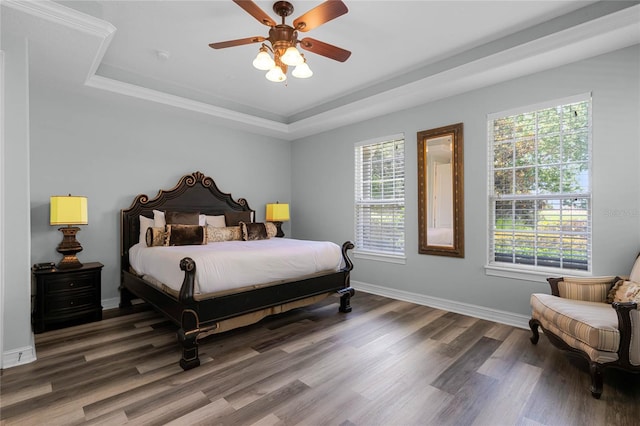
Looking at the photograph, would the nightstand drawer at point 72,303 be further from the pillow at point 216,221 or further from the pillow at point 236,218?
the pillow at point 236,218

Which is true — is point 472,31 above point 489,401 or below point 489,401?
above

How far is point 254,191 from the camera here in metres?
5.55

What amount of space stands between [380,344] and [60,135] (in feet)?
13.9

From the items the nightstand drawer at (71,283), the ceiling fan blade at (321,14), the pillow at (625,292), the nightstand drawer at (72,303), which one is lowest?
the nightstand drawer at (72,303)

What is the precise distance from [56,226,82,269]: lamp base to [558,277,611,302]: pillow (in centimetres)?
482

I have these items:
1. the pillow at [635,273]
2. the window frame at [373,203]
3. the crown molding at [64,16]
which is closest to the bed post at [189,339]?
the crown molding at [64,16]

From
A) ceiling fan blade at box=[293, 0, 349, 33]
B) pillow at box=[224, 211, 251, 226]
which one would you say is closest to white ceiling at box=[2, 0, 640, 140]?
ceiling fan blade at box=[293, 0, 349, 33]

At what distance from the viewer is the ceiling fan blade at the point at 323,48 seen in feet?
7.86

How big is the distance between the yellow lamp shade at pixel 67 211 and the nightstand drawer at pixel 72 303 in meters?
0.79

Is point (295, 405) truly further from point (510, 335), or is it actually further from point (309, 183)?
point (309, 183)

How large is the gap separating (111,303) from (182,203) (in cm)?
155

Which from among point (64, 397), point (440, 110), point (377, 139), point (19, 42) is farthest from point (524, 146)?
point (19, 42)

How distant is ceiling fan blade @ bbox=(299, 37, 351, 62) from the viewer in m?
2.39

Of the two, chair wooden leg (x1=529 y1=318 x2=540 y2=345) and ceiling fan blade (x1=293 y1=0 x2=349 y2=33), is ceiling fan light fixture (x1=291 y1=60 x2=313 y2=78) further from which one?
chair wooden leg (x1=529 y1=318 x2=540 y2=345)
